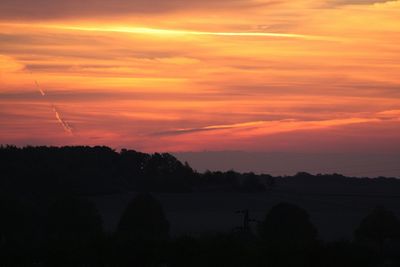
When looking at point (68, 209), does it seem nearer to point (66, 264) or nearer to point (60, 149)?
point (66, 264)

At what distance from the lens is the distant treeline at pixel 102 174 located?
11169cm

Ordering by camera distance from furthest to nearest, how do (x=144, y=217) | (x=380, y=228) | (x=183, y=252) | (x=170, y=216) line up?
1. (x=170, y=216)
2. (x=144, y=217)
3. (x=380, y=228)
4. (x=183, y=252)

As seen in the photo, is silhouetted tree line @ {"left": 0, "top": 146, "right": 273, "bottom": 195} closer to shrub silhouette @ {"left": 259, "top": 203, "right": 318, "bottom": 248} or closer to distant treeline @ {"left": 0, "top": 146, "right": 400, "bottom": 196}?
distant treeline @ {"left": 0, "top": 146, "right": 400, "bottom": 196}

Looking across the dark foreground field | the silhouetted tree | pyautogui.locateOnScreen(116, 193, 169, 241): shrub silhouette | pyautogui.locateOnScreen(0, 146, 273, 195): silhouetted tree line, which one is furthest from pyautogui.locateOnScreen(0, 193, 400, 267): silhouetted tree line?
pyautogui.locateOnScreen(0, 146, 273, 195): silhouetted tree line

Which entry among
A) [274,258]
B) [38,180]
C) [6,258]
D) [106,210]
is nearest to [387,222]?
[274,258]

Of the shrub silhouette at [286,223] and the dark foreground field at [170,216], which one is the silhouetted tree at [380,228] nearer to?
the dark foreground field at [170,216]

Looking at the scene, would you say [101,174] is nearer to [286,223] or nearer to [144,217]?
[144,217]

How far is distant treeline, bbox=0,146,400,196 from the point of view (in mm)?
111688

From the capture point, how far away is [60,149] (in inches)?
5305

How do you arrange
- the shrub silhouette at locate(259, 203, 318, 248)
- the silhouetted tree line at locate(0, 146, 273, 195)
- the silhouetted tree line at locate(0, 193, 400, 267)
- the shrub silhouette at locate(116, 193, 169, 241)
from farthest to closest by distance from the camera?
the silhouetted tree line at locate(0, 146, 273, 195) → the shrub silhouette at locate(116, 193, 169, 241) → the shrub silhouette at locate(259, 203, 318, 248) → the silhouetted tree line at locate(0, 193, 400, 267)

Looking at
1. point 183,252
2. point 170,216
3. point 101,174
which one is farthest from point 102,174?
point 183,252

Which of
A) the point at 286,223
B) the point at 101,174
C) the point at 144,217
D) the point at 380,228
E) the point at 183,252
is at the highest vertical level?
the point at 101,174

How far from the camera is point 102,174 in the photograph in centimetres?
13075

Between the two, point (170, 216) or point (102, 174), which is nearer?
point (170, 216)
